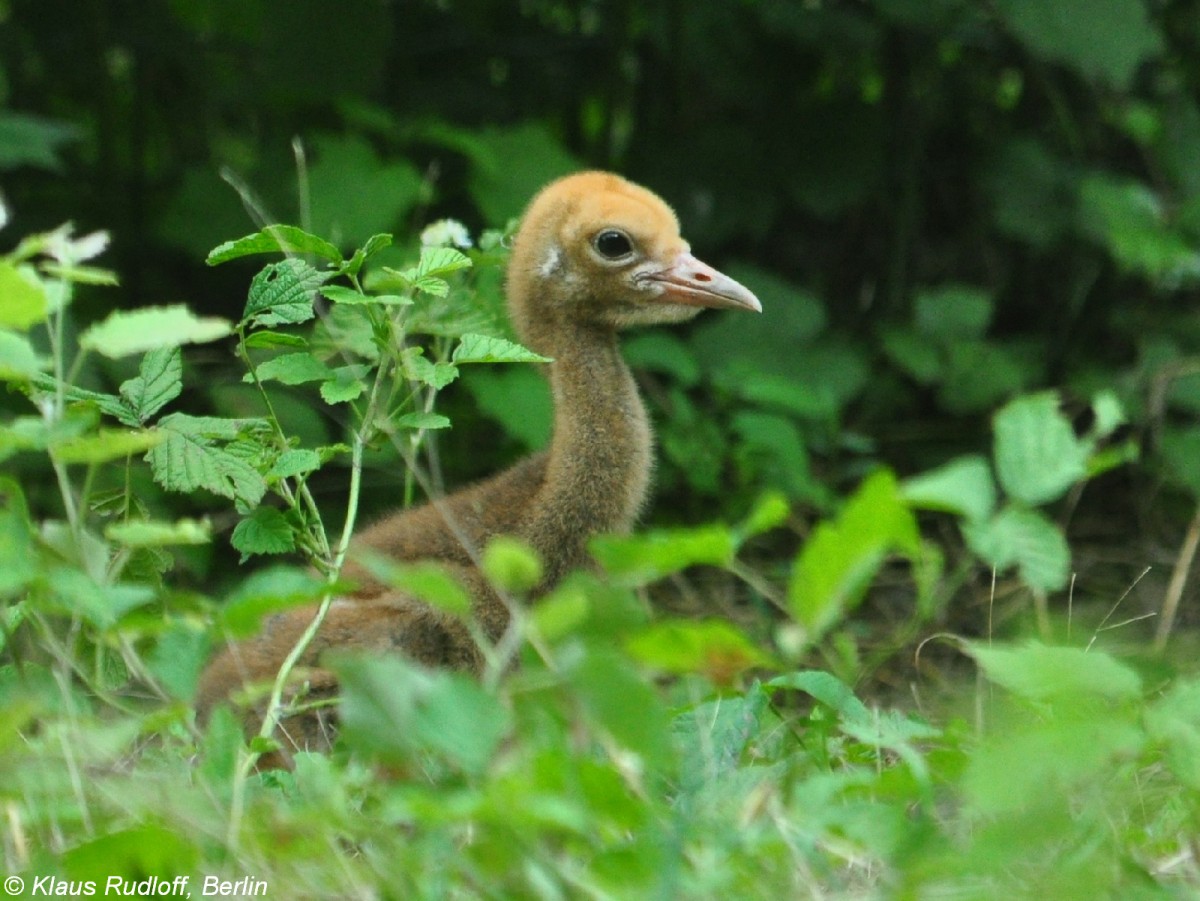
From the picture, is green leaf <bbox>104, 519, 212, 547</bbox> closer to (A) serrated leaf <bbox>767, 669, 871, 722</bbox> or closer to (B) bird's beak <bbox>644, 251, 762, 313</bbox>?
(A) serrated leaf <bbox>767, 669, 871, 722</bbox>

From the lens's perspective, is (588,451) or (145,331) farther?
(588,451)

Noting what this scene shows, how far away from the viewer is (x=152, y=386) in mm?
2666

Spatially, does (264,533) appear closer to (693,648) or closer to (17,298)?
(17,298)

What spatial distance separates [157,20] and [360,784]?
181 inches

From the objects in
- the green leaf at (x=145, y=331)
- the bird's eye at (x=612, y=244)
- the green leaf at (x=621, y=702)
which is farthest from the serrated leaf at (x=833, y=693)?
the bird's eye at (x=612, y=244)

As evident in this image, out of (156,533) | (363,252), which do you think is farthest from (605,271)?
(156,533)

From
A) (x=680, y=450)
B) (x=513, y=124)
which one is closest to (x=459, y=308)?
(x=680, y=450)

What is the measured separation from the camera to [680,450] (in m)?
5.32

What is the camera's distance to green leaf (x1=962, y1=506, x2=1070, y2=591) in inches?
70.7

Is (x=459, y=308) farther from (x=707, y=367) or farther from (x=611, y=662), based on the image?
(x=707, y=367)

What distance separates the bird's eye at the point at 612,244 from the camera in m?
3.70

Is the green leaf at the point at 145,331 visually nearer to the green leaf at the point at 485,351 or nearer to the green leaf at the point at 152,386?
the green leaf at the point at 152,386

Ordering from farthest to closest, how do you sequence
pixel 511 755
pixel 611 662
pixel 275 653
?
pixel 275 653, pixel 511 755, pixel 611 662

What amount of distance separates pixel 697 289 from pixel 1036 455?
194 centimetres
